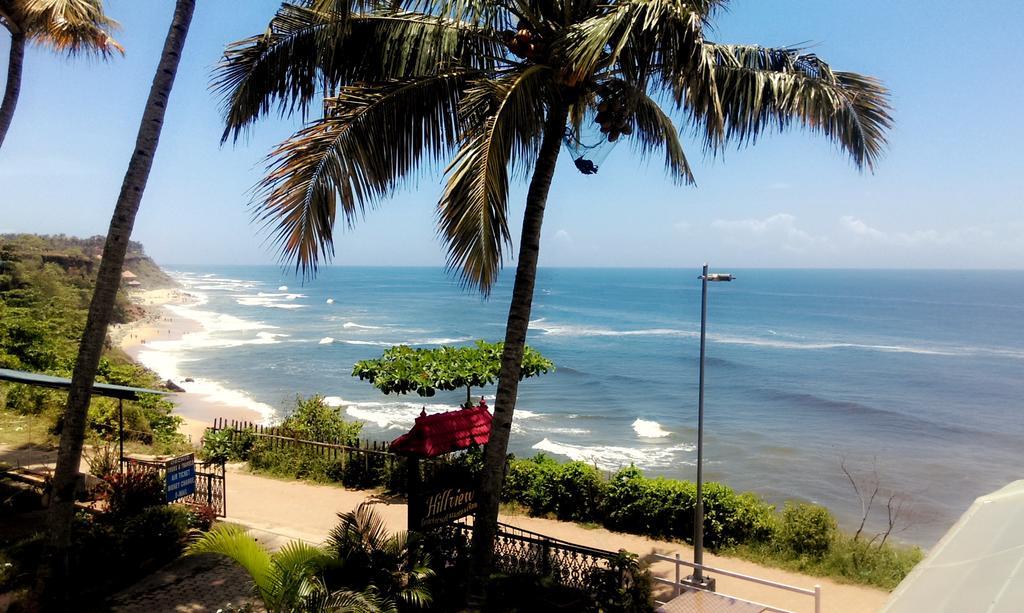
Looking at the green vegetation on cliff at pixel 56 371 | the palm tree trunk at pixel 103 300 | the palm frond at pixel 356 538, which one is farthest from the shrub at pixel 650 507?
the green vegetation on cliff at pixel 56 371

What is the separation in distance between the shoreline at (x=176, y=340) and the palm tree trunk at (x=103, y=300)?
16.3 meters

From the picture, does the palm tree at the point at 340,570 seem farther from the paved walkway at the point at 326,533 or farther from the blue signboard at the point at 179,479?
the blue signboard at the point at 179,479

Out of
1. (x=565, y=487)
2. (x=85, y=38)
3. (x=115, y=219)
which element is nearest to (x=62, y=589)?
(x=115, y=219)

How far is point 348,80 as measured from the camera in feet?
26.9

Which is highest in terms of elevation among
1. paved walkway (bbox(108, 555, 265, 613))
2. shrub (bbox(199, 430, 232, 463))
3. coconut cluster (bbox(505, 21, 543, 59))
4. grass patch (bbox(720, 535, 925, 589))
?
coconut cluster (bbox(505, 21, 543, 59))

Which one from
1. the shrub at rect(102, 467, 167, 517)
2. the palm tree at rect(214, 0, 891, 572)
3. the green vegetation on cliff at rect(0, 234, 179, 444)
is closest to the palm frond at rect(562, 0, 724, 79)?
the palm tree at rect(214, 0, 891, 572)

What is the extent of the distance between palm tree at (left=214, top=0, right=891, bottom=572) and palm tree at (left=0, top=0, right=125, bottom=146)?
7.26 meters

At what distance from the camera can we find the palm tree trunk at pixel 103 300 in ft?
25.4

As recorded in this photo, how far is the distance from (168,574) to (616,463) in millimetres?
20694

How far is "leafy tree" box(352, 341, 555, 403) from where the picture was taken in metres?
14.9

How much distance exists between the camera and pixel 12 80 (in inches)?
511

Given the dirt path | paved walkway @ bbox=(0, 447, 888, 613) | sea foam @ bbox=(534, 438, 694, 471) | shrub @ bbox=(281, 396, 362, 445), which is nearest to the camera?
paved walkway @ bbox=(0, 447, 888, 613)

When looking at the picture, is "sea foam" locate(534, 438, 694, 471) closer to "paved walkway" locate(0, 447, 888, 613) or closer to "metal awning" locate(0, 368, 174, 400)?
"paved walkway" locate(0, 447, 888, 613)

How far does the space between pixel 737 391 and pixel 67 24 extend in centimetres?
4200
